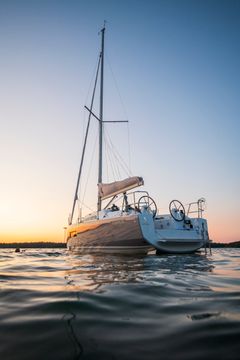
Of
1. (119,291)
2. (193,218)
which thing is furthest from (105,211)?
(119,291)

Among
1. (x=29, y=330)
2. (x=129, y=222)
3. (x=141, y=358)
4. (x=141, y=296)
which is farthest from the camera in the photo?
(x=129, y=222)

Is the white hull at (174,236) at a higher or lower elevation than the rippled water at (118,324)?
higher

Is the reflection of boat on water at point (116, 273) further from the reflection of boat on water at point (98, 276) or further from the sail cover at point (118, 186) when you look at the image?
the sail cover at point (118, 186)

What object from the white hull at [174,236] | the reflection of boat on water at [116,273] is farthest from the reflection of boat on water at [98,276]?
the white hull at [174,236]

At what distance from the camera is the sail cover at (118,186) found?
1570 centimetres

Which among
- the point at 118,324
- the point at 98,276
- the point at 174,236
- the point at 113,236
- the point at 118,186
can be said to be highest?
the point at 118,186

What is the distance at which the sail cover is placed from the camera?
→ 1570cm

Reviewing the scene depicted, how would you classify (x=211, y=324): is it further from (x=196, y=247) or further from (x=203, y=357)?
(x=196, y=247)

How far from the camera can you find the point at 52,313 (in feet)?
8.77

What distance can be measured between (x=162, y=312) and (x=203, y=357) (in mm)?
1121

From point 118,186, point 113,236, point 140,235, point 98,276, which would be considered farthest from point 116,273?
point 118,186

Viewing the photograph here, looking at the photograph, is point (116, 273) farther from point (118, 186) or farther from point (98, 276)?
point (118, 186)

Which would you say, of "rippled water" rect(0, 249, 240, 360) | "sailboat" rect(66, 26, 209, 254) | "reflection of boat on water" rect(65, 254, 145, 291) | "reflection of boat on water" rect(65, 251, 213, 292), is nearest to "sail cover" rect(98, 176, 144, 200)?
"sailboat" rect(66, 26, 209, 254)

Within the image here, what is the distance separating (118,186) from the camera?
16.9 metres
